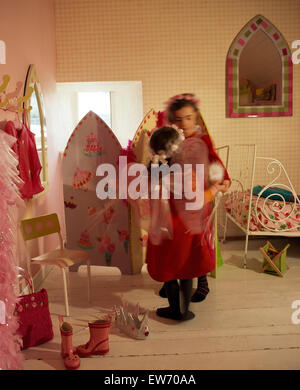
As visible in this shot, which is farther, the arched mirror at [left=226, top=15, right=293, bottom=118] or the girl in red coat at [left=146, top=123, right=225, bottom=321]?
the arched mirror at [left=226, top=15, right=293, bottom=118]

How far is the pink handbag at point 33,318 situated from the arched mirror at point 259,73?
2837 millimetres

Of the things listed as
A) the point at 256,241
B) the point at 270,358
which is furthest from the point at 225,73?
the point at 270,358

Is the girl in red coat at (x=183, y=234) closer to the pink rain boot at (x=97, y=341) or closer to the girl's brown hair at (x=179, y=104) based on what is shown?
the girl's brown hair at (x=179, y=104)

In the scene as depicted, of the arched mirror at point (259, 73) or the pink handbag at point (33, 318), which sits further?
the arched mirror at point (259, 73)

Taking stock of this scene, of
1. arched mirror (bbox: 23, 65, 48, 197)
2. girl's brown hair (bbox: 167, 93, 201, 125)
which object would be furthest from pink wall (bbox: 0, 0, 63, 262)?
girl's brown hair (bbox: 167, 93, 201, 125)

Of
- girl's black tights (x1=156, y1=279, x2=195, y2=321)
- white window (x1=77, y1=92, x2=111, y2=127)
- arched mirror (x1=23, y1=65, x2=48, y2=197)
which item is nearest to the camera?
girl's black tights (x1=156, y1=279, x2=195, y2=321)

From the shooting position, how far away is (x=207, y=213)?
236 centimetres

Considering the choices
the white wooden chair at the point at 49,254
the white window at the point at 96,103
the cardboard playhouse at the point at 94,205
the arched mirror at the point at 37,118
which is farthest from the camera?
the white window at the point at 96,103

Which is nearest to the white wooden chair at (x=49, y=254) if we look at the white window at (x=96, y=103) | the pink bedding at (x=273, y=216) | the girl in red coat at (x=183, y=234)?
the girl in red coat at (x=183, y=234)

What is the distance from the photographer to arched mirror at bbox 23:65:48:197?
2925 mm

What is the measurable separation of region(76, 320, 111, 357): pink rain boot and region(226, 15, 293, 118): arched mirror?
2.84 meters

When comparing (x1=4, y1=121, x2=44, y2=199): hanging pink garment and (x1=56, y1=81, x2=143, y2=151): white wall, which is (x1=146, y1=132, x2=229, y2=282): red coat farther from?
(x1=56, y1=81, x2=143, y2=151): white wall

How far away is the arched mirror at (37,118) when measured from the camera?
2.92m

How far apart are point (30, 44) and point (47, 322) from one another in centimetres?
201
